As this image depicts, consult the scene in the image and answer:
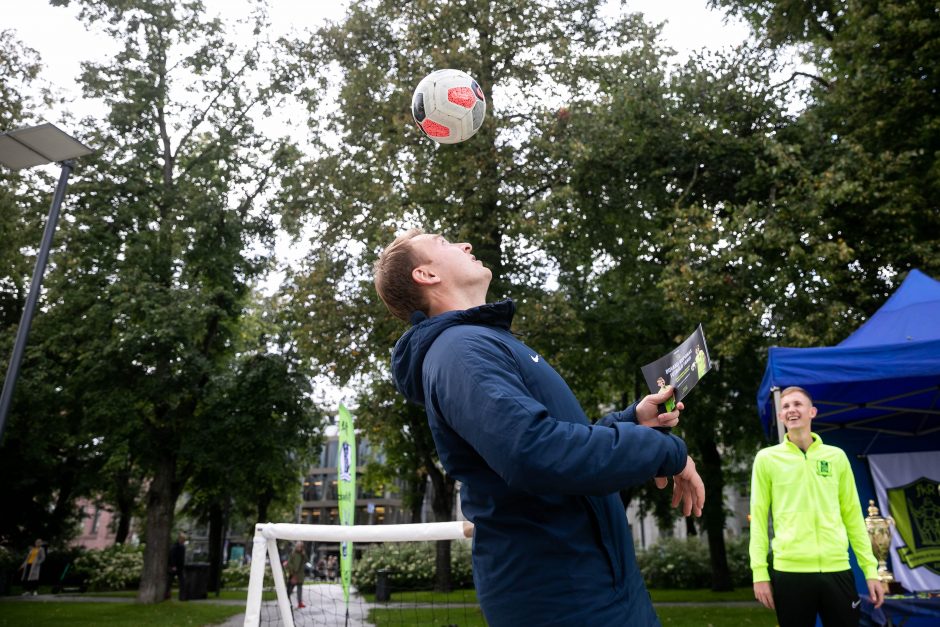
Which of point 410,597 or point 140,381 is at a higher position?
point 140,381

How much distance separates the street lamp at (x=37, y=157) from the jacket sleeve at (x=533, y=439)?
395 inches

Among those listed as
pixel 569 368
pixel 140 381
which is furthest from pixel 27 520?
pixel 569 368

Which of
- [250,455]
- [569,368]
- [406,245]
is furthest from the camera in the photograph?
[250,455]

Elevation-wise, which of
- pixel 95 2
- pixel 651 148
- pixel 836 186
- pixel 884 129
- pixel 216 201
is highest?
pixel 95 2

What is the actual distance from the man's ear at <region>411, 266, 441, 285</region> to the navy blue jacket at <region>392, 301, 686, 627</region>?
0.29 meters

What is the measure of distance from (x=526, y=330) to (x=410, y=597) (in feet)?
34.6

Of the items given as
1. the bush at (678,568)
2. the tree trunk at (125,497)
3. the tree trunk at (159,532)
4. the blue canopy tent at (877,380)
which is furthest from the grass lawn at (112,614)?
the bush at (678,568)

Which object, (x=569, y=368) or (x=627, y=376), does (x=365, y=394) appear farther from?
(x=627, y=376)

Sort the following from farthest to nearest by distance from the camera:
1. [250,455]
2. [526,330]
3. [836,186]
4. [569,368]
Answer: [250,455] < [569,368] < [526,330] < [836,186]

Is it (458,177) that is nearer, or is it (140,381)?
(458,177)

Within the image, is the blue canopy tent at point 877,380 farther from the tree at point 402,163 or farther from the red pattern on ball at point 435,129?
the tree at point 402,163

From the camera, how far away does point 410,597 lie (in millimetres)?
21391

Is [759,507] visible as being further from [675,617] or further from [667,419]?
[675,617]

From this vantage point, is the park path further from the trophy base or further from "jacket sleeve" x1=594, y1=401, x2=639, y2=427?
"jacket sleeve" x1=594, y1=401, x2=639, y2=427
